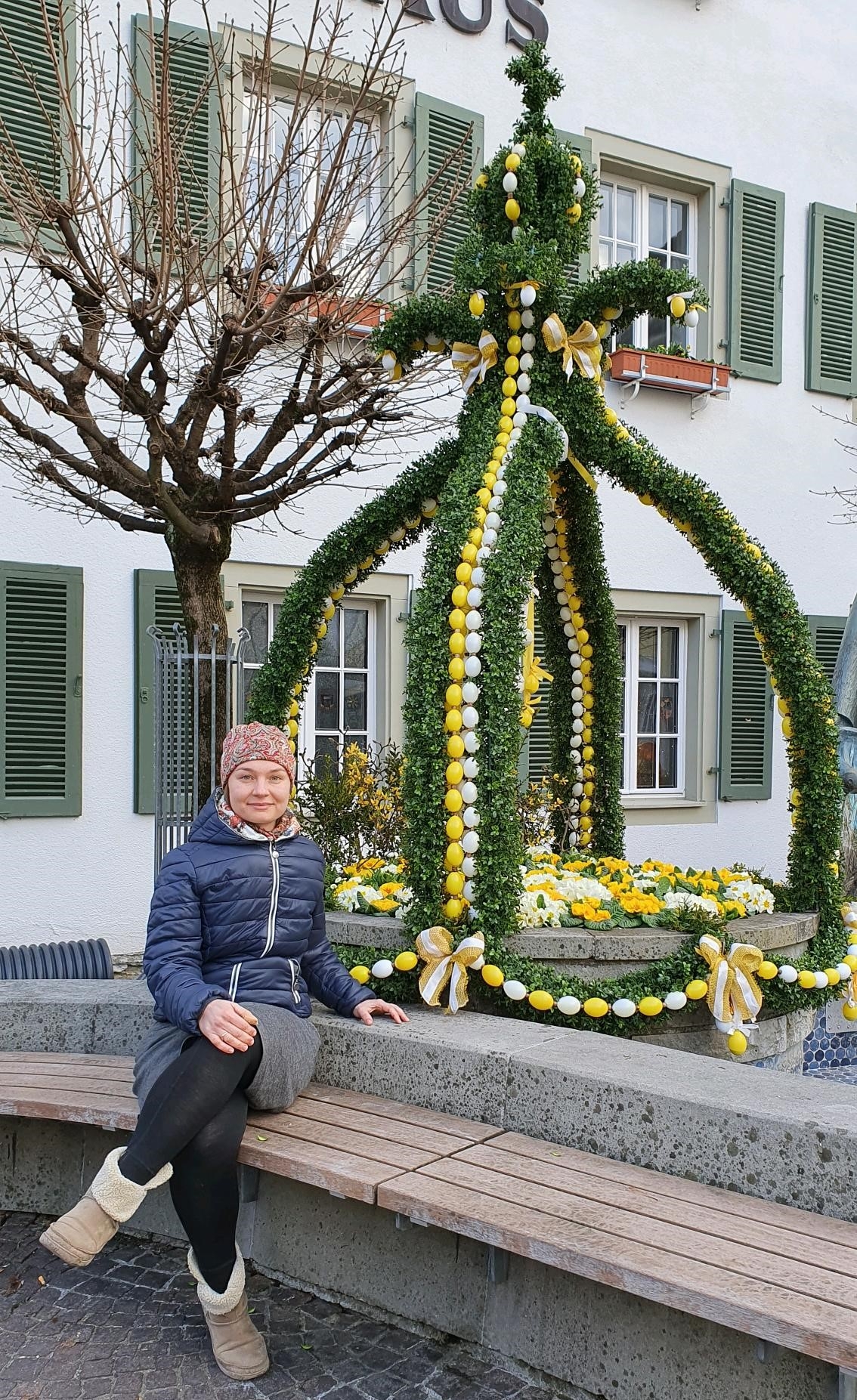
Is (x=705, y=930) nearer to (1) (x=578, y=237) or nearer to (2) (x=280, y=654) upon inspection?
(2) (x=280, y=654)

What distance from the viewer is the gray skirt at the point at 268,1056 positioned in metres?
3.00

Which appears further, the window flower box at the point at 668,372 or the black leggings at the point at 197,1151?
the window flower box at the point at 668,372

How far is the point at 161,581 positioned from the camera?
7.12 metres

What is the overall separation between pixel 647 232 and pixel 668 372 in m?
1.28

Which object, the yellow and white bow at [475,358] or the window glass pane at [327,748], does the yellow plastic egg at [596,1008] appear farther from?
the window glass pane at [327,748]

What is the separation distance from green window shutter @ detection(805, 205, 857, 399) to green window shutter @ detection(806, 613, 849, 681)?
1751mm

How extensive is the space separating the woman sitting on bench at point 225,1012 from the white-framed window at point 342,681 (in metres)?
4.48

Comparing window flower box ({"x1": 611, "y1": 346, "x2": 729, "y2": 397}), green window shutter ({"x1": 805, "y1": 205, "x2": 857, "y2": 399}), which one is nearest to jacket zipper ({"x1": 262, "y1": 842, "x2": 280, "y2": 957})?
window flower box ({"x1": 611, "y1": 346, "x2": 729, "y2": 397})

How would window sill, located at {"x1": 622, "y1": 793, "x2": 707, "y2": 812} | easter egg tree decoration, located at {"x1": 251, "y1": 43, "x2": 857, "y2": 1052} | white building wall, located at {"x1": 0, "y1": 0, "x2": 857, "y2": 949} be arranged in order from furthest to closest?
1. window sill, located at {"x1": 622, "y1": 793, "x2": 707, "y2": 812}
2. white building wall, located at {"x1": 0, "y1": 0, "x2": 857, "y2": 949}
3. easter egg tree decoration, located at {"x1": 251, "y1": 43, "x2": 857, "y2": 1052}

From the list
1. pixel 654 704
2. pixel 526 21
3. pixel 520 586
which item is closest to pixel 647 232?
pixel 526 21

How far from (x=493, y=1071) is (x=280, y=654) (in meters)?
2.02

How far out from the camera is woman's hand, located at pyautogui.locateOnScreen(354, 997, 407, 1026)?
3.38m

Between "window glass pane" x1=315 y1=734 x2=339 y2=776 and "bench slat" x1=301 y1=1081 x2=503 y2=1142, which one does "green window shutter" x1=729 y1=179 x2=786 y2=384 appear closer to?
"window glass pane" x1=315 y1=734 x2=339 y2=776

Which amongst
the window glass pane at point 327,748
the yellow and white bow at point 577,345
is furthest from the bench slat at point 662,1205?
the window glass pane at point 327,748
